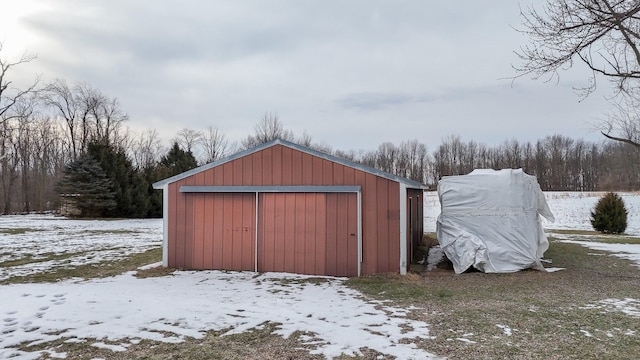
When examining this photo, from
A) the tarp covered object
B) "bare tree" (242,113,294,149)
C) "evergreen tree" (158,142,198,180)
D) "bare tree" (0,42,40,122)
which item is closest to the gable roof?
the tarp covered object

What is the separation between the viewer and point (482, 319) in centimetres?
477

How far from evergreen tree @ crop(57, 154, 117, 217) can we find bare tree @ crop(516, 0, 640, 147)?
25.0 meters

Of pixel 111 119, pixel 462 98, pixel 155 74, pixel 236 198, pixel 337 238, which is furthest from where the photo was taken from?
pixel 111 119

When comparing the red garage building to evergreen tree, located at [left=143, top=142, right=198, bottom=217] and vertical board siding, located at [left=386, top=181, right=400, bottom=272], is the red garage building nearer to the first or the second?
vertical board siding, located at [left=386, top=181, right=400, bottom=272]

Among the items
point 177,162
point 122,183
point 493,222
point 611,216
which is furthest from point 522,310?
point 177,162

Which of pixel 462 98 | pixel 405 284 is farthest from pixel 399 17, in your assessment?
pixel 462 98

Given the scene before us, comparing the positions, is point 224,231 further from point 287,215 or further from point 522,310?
point 522,310

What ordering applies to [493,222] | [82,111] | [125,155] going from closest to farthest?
[493,222]
[125,155]
[82,111]

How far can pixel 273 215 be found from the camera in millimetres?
8031

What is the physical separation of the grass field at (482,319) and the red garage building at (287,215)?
598 millimetres

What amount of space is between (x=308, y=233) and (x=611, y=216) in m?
15.7

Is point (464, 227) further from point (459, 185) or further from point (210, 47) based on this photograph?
point (210, 47)

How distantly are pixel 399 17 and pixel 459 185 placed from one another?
4604mm

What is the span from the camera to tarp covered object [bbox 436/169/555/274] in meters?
7.93
